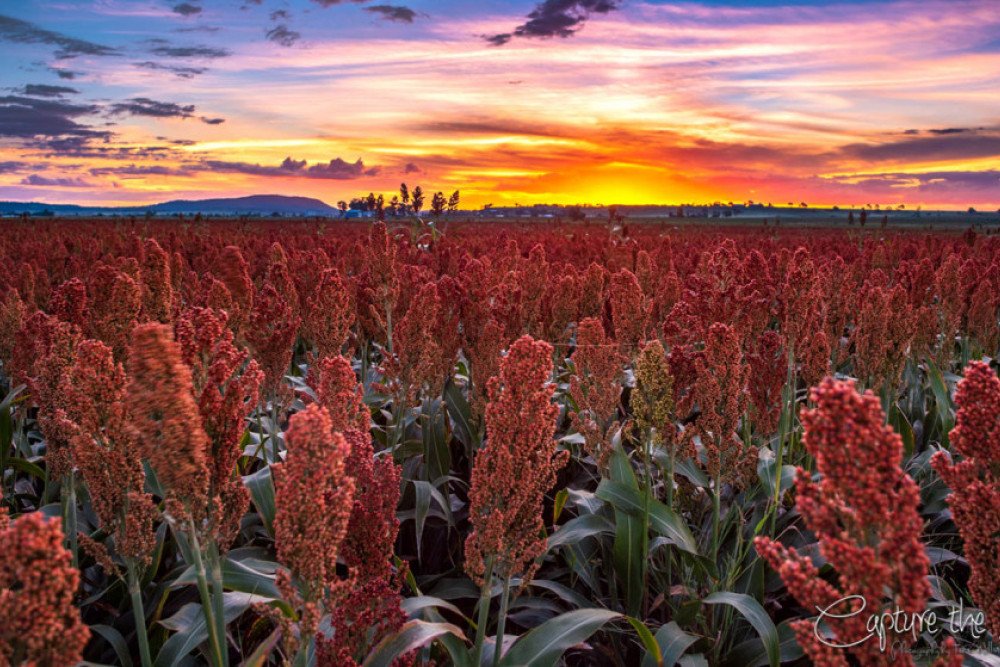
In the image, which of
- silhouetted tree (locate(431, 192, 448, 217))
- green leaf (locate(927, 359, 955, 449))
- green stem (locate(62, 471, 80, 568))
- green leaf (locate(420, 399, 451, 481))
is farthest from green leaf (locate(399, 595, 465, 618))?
silhouetted tree (locate(431, 192, 448, 217))

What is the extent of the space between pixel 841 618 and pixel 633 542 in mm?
2184

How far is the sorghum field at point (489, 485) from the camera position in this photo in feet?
4.25

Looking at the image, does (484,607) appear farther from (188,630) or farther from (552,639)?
(188,630)

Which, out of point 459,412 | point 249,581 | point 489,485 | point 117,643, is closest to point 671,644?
point 489,485

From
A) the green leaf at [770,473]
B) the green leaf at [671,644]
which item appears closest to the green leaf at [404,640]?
the green leaf at [671,644]

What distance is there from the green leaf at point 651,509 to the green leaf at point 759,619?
379 mm

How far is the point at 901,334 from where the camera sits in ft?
13.9

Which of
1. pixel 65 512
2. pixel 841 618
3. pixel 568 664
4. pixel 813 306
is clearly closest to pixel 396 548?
pixel 568 664

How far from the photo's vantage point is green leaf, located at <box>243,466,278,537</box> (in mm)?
3508

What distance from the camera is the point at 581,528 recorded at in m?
3.43

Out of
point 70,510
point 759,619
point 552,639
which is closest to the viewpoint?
point 552,639

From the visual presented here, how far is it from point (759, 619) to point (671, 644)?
41 centimetres

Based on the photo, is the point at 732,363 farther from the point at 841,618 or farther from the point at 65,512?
the point at 65,512

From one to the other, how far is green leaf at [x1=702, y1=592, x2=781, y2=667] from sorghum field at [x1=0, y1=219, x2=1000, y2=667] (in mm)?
11
